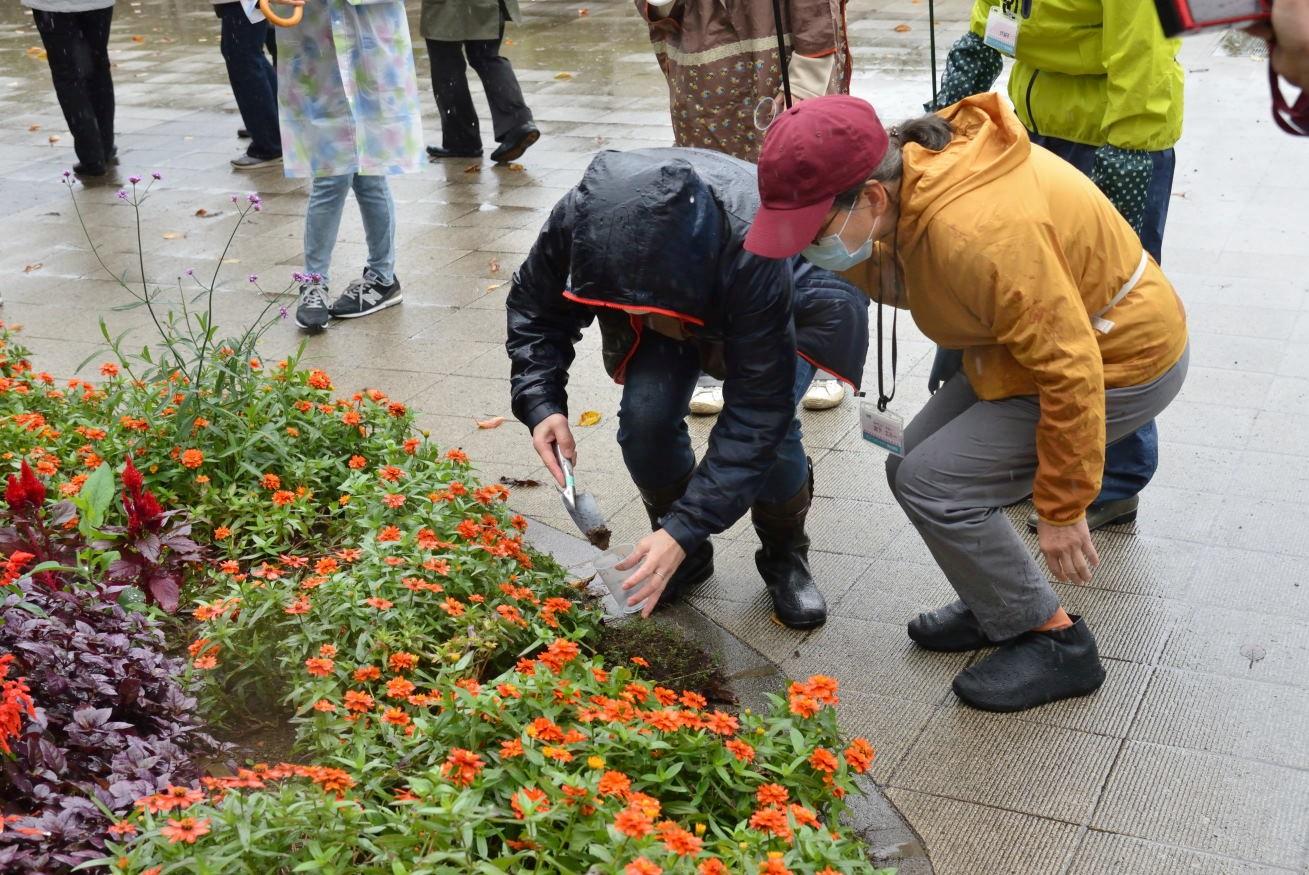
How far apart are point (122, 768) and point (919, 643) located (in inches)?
80.4

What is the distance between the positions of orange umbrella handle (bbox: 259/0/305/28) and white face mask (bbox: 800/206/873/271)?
322 centimetres

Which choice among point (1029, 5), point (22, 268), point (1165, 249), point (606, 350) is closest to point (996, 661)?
point (606, 350)

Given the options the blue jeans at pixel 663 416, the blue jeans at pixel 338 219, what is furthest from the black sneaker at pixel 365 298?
the blue jeans at pixel 663 416

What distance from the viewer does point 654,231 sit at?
123 inches

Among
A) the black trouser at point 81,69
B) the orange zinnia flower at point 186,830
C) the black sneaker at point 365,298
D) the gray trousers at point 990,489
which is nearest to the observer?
the orange zinnia flower at point 186,830

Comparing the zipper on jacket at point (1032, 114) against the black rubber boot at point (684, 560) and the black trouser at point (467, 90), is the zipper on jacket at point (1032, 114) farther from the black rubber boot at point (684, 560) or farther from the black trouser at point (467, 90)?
the black trouser at point (467, 90)

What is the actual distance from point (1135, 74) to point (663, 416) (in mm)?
1695

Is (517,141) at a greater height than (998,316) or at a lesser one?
lesser

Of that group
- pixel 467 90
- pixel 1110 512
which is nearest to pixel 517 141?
pixel 467 90

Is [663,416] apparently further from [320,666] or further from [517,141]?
[517,141]

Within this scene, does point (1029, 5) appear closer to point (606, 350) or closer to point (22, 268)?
point (606, 350)

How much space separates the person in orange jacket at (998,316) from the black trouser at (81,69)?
6897mm

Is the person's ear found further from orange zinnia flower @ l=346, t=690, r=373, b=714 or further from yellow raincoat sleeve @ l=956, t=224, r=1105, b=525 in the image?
orange zinnia flower @ l=346, t=690, r=373, b=714

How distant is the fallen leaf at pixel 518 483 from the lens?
475 cm
